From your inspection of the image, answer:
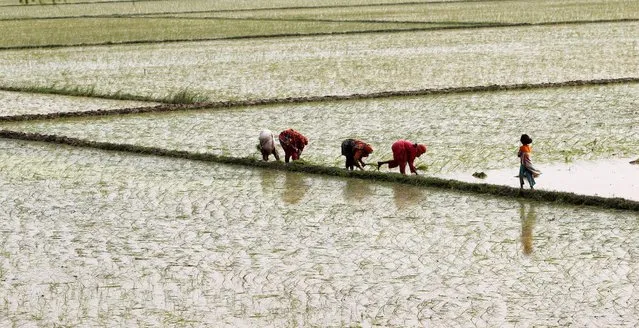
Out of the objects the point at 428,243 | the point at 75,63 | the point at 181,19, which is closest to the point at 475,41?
the point at 75,63

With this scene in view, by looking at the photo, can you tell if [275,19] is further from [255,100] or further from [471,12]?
[255,100]

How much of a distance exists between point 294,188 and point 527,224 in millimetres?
1960

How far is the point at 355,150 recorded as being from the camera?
28.1ft

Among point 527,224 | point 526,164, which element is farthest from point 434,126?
point 527,224

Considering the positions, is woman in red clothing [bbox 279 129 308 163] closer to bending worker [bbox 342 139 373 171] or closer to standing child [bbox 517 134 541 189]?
bending worker [bbox 342 139 373 171]

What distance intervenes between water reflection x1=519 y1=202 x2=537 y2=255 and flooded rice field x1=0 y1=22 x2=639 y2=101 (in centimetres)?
689

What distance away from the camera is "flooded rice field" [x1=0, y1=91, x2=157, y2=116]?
13.4m

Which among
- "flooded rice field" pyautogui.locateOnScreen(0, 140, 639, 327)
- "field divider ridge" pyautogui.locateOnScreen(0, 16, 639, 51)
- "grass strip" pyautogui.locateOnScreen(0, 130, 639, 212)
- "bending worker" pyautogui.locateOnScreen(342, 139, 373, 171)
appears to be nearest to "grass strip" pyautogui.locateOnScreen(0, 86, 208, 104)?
"grass strip" pyautogui.locateOnScreen(0, 130, 639, 212)

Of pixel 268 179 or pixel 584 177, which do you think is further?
pixel 268 179

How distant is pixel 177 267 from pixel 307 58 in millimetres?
13024

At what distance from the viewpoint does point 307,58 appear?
62.9 ft

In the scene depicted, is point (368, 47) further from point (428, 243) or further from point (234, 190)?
point (428, 243)

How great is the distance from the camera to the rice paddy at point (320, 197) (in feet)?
18.6

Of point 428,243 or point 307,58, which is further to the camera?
point 307,58
